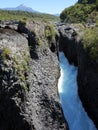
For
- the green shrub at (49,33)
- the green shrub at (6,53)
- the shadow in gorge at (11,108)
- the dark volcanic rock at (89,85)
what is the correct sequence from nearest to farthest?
the shadow in gorge at (11,108), the green shrub at (6,53), the dark volcanic rock at (89,85), the green shrub at (49,33)

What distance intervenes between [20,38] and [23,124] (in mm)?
8267

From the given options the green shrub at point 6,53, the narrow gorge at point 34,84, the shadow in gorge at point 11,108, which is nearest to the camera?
the shadow in gorge at point 11,108

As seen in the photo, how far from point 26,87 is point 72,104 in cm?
946

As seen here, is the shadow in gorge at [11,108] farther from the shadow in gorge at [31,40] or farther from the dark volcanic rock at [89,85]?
the dark volcanic rock at [89,85]

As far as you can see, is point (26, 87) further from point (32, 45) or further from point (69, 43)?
point (69, 43)

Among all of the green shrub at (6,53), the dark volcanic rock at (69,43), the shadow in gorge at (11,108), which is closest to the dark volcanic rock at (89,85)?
the shadow in gorge at (11,108)

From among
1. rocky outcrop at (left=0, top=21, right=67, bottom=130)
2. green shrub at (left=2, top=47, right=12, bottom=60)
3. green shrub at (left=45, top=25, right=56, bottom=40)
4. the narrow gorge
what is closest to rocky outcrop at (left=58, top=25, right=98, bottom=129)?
the narrow gorge

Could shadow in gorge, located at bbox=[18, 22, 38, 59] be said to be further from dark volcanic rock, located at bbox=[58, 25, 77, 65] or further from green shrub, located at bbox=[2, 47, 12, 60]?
dark volcanic rock, located at bbox=[58, 25, 77, 65]

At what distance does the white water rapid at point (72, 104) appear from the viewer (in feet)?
98.8

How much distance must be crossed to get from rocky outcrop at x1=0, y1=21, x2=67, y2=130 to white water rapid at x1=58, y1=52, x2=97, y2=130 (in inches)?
134

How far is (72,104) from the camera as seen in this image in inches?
1302

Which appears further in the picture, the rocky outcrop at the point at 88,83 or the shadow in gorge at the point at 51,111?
the rocky outcrop at the point at 88,83

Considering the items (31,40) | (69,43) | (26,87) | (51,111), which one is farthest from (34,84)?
(69,43)

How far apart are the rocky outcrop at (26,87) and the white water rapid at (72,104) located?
3.40 meters
